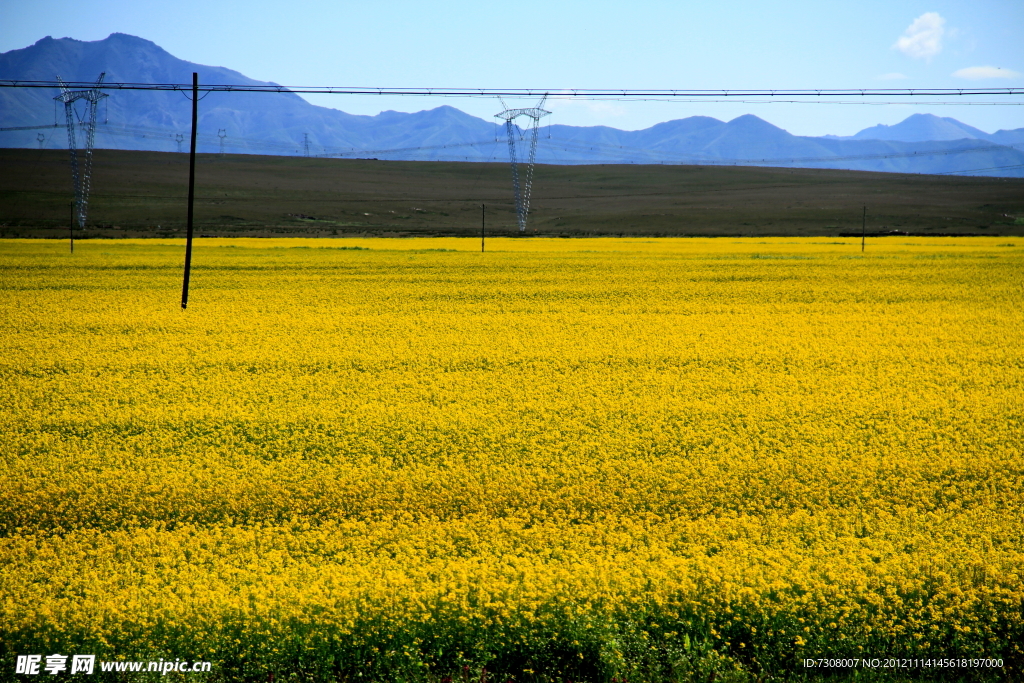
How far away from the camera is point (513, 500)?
7.36 metres

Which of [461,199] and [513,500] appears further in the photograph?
[461,199]

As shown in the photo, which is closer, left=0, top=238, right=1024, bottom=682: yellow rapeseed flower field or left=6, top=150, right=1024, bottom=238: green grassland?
left=0, top=238, right=1024, bottom=682: yellow rapeseed flower field

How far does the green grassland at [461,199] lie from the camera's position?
69.6 metres

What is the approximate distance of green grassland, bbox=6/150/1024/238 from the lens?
6962 centimetres

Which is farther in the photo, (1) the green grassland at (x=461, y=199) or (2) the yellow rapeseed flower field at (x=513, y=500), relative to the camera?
(1) the green grassland at (x=461, y=199)

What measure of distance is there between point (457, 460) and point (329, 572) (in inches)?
111

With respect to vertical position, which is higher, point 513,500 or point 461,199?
point 461,199

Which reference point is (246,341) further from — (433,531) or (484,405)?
(433,531)

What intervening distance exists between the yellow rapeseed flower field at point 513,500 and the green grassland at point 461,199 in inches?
1907

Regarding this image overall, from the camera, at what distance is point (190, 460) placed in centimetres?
849

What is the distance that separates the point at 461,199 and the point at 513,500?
9433cm

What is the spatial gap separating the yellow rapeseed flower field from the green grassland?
4844 centimetres

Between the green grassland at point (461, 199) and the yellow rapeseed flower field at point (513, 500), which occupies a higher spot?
the green grassland at point (461, 199)

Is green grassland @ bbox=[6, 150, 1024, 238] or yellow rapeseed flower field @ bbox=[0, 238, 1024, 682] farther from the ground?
green grassland @ bbox=[6, 150, 1024, 238]
